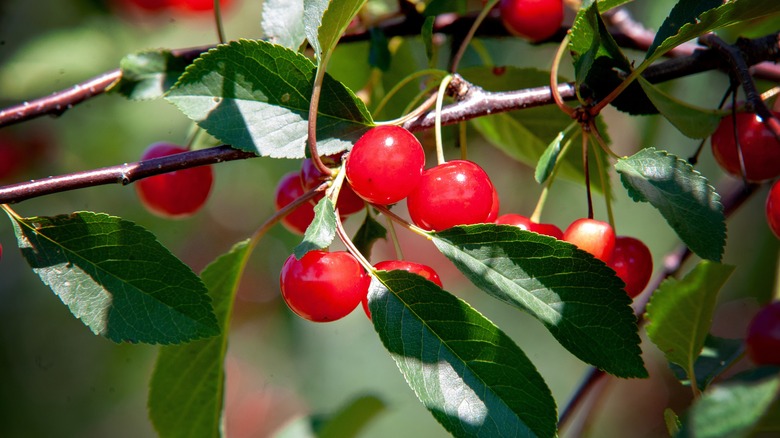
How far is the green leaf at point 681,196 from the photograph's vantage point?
2.93 ft

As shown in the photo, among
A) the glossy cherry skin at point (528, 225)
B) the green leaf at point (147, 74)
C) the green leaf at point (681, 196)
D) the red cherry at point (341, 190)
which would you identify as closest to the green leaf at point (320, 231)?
the red cherry at point (341, 190)

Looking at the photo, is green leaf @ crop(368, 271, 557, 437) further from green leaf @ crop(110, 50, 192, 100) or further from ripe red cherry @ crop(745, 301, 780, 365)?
green leaf @ crop(110, 50, 192, 100)

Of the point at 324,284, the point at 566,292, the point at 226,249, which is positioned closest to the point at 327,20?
the point at 324,284

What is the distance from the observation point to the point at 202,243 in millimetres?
3076

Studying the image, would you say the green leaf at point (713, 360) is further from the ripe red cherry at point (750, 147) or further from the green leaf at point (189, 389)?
the green leaf at point (189, 389)

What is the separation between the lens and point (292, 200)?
1.22 metres

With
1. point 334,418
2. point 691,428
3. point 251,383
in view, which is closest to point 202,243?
point 251,383

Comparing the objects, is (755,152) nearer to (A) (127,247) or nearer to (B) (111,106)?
(A) (127,247)

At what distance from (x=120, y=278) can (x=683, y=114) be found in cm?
83

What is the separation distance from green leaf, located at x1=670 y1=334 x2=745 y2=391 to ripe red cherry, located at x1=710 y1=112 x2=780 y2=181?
0.92 ft

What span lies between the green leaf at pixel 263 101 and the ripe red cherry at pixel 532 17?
503 mm

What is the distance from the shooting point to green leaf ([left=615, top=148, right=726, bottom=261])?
0.89 metres

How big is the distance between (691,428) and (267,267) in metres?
2.48

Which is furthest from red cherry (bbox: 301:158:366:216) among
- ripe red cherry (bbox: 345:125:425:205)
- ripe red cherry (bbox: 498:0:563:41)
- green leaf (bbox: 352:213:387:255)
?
ripe red cherry (bbox: 498:0:563:41)
